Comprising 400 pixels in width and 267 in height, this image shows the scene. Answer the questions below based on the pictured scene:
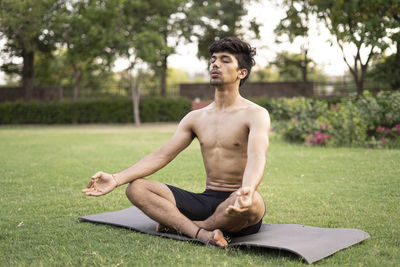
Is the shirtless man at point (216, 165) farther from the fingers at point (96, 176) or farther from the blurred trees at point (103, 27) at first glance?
the blurred trees at point (103, 27)

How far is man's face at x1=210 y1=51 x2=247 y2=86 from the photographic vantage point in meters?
3.90

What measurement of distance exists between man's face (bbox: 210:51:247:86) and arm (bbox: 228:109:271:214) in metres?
0.38

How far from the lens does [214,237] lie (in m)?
3.56

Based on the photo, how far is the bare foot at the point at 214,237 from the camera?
3.54 metres

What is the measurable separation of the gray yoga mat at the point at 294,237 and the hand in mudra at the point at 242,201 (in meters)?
0.46

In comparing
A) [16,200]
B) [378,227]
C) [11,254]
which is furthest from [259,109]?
[16,200]

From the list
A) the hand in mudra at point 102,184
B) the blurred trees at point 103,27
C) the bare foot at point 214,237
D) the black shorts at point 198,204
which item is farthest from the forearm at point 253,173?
the blurred trees at point 103,27

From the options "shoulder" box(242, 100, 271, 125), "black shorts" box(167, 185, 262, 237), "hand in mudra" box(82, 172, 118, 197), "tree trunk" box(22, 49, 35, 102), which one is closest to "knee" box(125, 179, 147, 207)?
"hand in mudra" box(82, 172, 118, 197)

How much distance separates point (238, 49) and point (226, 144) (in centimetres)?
76

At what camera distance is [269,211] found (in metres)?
5.09

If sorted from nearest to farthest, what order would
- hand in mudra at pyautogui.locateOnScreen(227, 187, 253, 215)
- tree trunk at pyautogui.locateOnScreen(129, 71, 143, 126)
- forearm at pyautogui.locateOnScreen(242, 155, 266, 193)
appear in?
hand in mudra at pyautogui.locateOnScreen(227, 187, 253, 215) → forearm at pyautogui.locateOnScreen(242, 155, 266, 193) → tree trunk at pyautogui.locateOnScreen(129, 71, 143, 126)

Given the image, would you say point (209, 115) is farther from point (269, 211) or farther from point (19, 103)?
point (19, 103)

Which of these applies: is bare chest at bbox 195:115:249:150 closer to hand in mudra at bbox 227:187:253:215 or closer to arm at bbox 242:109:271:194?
arm at bbox 242:109:271:194

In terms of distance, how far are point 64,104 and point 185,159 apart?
17.8 metres
